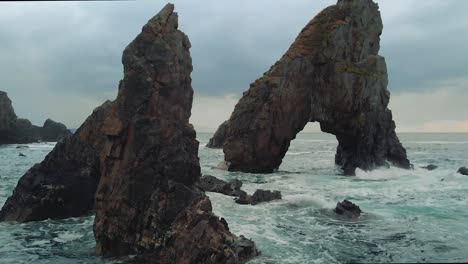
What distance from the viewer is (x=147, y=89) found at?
1811 centimetres

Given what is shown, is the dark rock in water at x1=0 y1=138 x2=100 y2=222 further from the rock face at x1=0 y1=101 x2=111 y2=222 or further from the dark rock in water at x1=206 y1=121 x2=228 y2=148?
the dark rock in water at x1=206 y1=121 x2=228 y2=148

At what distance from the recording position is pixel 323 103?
46.3m

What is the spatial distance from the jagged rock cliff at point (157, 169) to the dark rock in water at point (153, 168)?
35 mm

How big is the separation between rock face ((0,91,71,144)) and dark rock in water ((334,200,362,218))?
2643 inches

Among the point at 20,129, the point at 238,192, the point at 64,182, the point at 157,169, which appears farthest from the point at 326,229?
the point at 20,129

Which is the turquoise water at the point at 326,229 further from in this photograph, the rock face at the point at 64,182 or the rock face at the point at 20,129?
the rock face at the point at 20,129

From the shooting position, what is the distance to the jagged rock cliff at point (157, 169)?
15.6m

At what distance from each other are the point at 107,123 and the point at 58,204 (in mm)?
8970

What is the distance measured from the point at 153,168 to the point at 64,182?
9982 mm

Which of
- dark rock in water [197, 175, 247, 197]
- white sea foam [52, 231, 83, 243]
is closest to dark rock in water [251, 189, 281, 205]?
dark rock in water [197, 175, 247, 197]

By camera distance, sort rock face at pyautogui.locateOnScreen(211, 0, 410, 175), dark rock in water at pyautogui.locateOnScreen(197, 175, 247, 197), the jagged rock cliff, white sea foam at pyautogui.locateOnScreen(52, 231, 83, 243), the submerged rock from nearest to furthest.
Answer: the jagged rock cliff → white sea foam at pyautogui.locateOnScreen(52, 231, 83, 243) → the submerged rock → dark rock in water at pyautogui.locateOnScreen(197, 175, 247, 197) → rock face at pyautogui.locateOnScreen(211, 0, 410, 175)

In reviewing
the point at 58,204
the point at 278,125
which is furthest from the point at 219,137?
the point at 58,204

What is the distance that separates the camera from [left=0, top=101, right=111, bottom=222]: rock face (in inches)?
955

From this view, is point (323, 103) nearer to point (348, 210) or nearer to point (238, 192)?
point (238, 192)
